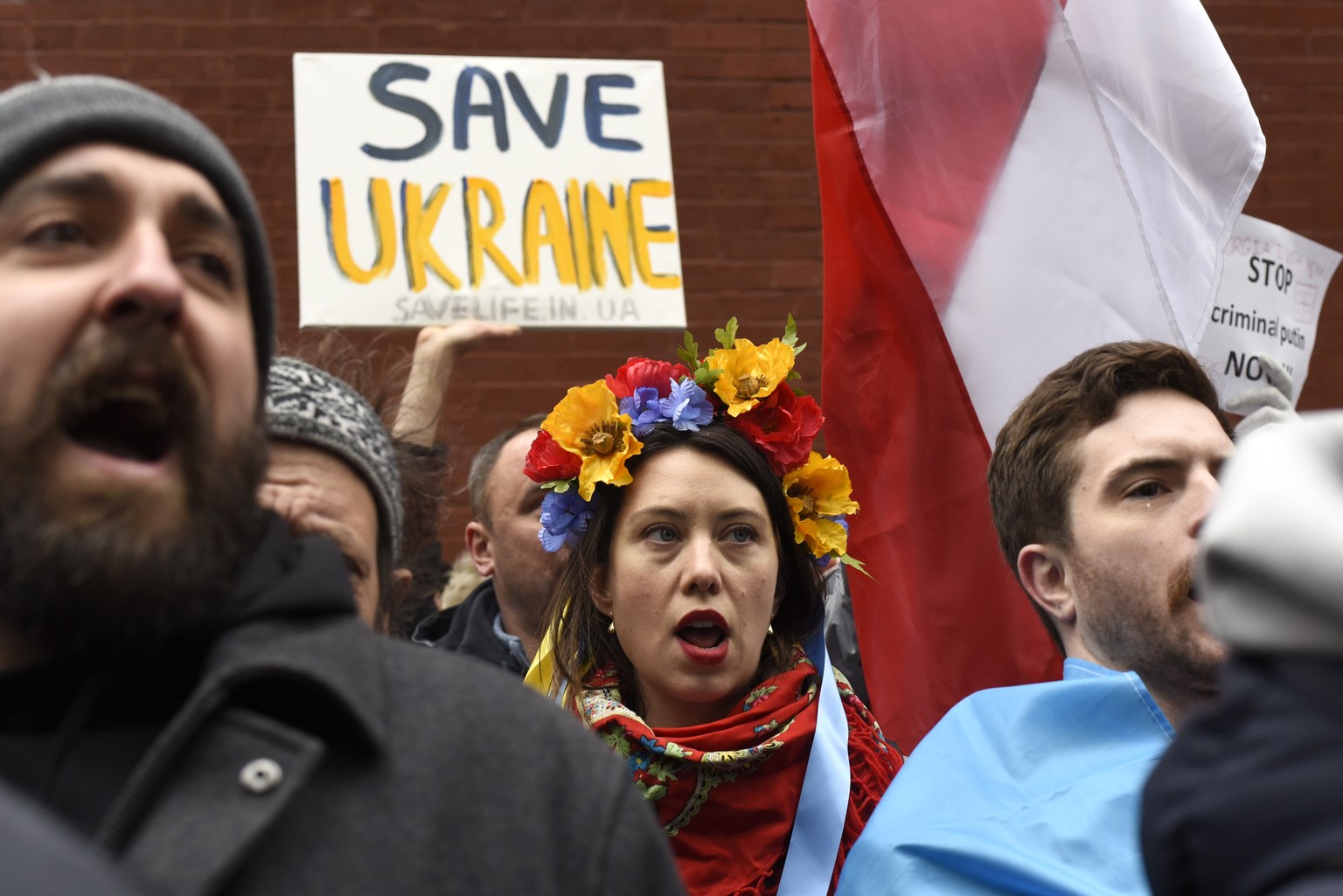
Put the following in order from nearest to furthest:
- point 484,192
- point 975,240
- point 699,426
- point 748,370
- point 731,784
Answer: point 731,784, point 699,426, point 748,370, point 975,240, point 484,192

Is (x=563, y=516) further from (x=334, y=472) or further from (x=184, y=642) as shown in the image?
(x=184, y=642)

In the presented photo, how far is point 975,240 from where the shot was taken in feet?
11.0

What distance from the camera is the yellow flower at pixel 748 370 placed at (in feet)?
9.46

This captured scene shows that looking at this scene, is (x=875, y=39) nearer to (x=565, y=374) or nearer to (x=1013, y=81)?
(x=1013, y=81)

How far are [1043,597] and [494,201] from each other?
193cm

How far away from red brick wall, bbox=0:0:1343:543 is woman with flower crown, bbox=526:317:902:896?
2.50 m

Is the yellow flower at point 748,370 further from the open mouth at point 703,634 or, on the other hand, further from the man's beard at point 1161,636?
the man's beard at point 1161,636

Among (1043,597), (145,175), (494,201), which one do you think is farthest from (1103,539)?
(494,201)

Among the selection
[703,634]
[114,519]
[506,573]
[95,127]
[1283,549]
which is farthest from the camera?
[506,573]

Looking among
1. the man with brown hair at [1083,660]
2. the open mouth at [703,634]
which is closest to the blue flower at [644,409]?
the open mouth at [703,634]

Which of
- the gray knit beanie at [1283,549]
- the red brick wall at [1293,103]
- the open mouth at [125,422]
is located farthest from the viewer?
the red brick wall at [1293,103]

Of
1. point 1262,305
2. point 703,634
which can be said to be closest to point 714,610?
point 703,634

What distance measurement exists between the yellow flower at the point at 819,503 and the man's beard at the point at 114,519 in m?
1.65

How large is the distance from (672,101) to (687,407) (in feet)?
9.92
